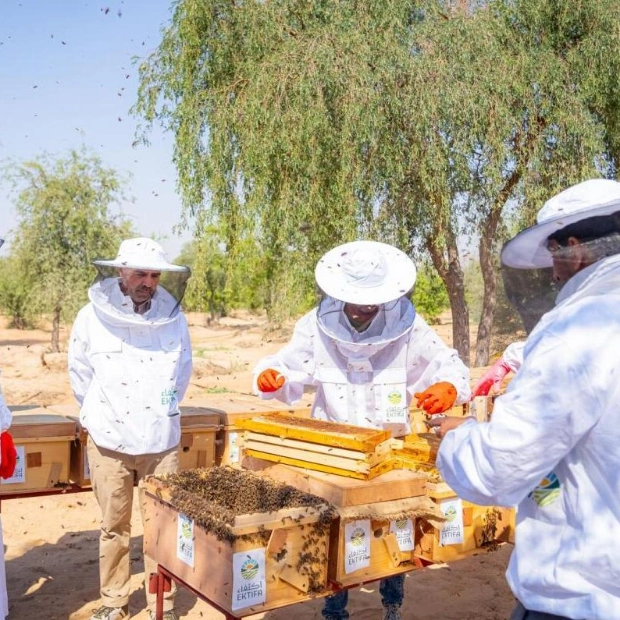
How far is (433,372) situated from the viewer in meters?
3.60

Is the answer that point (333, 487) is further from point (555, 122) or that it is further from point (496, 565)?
point (555, 122)

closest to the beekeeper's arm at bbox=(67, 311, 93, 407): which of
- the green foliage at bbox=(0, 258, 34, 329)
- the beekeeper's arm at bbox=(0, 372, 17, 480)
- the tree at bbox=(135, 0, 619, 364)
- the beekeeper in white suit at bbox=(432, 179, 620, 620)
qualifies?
the beekeeper's arm at bbox=(0, 372, 17, 480)

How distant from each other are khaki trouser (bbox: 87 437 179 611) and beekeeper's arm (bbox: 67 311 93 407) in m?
0.33

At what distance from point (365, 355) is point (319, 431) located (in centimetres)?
80

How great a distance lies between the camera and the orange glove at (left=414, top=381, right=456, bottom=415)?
3.23 meters

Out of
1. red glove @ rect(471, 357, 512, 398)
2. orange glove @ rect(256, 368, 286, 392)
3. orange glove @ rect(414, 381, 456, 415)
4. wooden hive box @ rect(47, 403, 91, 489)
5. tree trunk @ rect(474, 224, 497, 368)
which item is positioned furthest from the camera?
tree trunk @ rect(474, 224, 497, 368)

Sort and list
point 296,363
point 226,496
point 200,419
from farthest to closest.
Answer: point 200,419, point 296,363, point 226,496

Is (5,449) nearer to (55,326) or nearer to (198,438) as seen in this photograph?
(198,438)

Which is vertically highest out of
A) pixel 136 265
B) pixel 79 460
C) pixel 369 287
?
pixel 136 265

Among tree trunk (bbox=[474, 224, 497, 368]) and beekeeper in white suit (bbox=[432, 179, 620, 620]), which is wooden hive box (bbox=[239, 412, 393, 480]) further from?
tree trunk (bbox=[474, 224, 497, 368])

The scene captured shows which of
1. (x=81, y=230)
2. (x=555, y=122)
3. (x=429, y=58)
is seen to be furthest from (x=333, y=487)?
(x=81, y=230)

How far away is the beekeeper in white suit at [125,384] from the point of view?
398 cm

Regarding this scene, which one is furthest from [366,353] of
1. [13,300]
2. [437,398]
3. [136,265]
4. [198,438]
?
[13,300]

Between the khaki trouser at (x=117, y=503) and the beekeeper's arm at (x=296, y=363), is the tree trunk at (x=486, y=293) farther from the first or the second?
the khaki trouser at (x=117, y=503)
